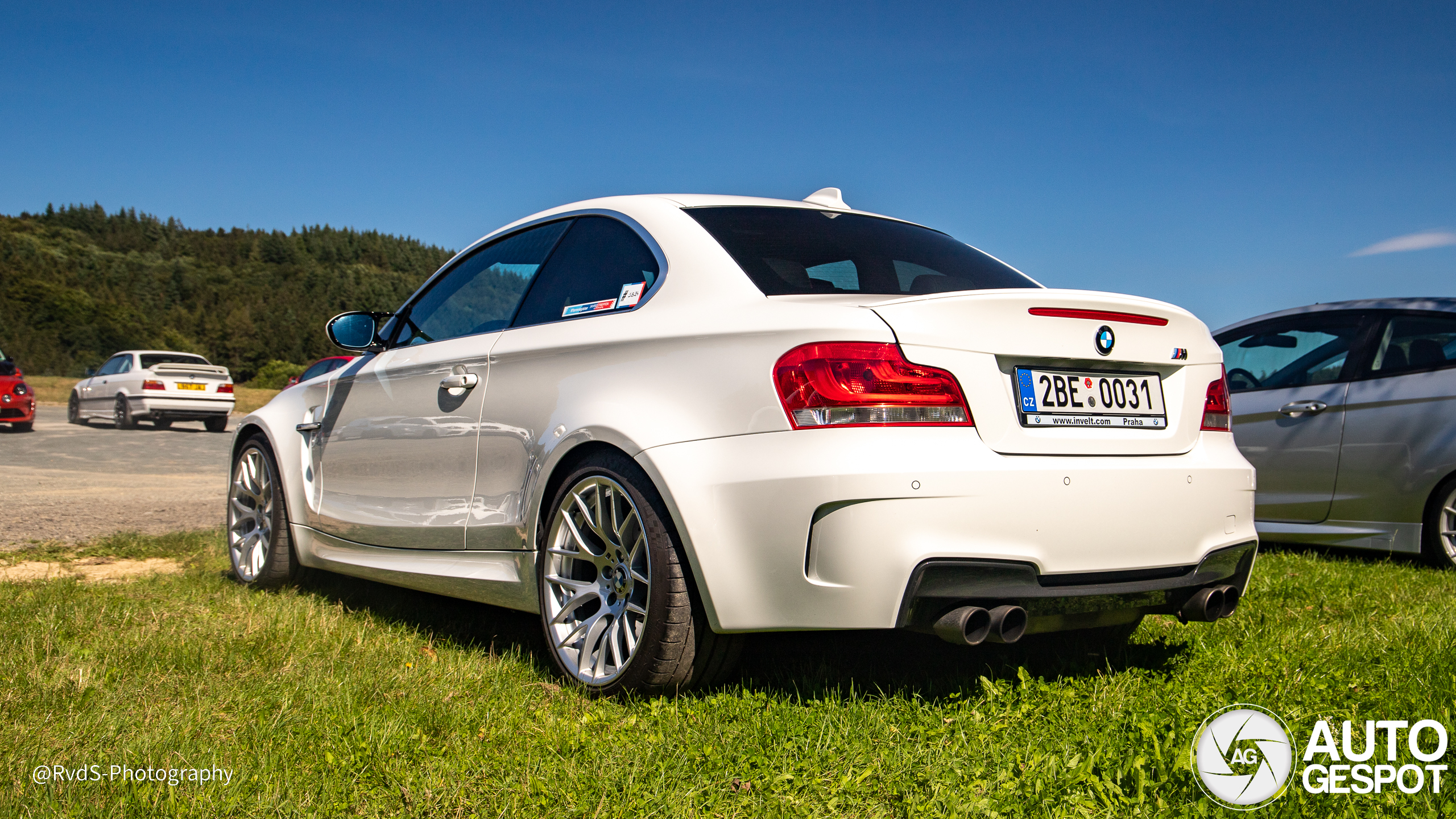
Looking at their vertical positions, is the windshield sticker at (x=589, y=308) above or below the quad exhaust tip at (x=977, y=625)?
above

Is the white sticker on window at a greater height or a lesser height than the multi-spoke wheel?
greater

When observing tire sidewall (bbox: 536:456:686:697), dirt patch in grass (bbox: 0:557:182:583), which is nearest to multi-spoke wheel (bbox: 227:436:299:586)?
dirt patch in grass (bbox: 0:557:182:583)

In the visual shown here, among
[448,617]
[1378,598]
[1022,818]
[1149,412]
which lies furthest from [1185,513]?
[448,617]

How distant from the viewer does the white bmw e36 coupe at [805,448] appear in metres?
2.50

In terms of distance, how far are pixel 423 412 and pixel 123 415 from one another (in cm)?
2135

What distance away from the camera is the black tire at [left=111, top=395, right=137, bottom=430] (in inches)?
854

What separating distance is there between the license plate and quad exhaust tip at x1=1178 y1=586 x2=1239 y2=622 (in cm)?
48

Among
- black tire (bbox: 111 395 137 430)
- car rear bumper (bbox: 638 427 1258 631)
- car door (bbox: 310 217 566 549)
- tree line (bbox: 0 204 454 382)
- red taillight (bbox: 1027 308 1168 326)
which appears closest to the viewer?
car rear bumper (bbox: 638 427 1258 631)

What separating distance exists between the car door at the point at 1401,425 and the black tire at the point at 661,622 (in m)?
4.53

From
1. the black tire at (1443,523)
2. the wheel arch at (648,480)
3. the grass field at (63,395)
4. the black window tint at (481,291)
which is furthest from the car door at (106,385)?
the black tire at (1443,523)

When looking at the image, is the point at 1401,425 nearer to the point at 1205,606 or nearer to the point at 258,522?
the point at 1205,606

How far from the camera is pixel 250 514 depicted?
5.18 m

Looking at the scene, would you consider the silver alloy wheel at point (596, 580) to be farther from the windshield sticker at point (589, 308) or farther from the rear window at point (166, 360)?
the rear window at point (166, 360)

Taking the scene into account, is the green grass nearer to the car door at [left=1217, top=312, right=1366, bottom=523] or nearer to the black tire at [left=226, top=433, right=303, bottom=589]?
the black tire at [left=226, top=433, right=303, bottom=589]
